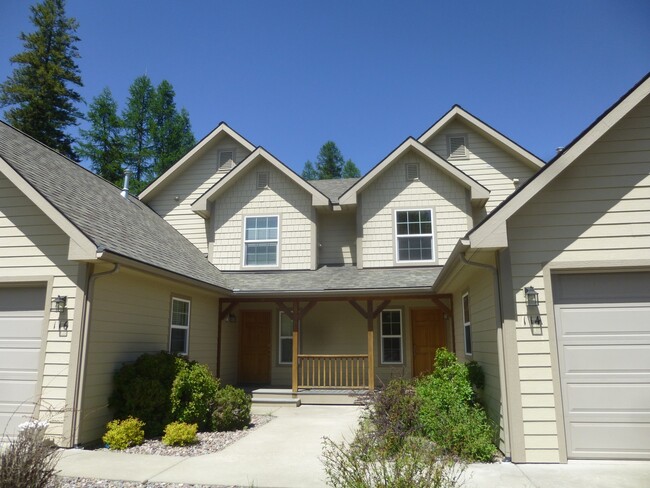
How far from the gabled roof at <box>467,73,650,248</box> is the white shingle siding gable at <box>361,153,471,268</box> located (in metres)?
7.06

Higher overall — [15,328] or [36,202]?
[36,202]

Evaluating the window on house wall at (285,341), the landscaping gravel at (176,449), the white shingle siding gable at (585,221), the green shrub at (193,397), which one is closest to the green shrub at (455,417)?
the white shingle siding gable at (585,221)

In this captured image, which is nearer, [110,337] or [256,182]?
[110,337]

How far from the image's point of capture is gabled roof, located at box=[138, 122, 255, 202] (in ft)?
50.5

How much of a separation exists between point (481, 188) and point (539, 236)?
704 cm

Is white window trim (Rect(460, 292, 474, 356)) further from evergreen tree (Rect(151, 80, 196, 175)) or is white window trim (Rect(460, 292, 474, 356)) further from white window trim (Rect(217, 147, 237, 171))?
evergreen tree (Rect(151, 80, 196, 175))

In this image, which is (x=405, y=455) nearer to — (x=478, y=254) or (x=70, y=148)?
(x=478, y=254)

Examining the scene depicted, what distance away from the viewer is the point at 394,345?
1370 centimetres

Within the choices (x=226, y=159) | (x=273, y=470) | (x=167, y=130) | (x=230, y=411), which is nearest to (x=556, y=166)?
(x=273, y=470)

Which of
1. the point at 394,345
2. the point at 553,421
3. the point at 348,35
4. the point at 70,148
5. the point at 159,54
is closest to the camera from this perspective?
the point at 553,421

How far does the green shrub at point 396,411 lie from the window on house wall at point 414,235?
6351 mm

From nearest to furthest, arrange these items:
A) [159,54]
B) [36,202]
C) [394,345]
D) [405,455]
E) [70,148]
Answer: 1. [405,455]
2. [36,202]
3. [394,345]
4. [159,54]
5. [70,148]

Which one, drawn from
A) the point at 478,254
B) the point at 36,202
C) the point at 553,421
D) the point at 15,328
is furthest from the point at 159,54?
the point at 553,421

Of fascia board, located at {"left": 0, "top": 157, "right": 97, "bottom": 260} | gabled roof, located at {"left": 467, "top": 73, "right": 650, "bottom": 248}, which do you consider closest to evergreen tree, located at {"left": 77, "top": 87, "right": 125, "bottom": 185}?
fascia board, located at {"left": 0, "top": 157, "right": 97, "bottom": 260}
